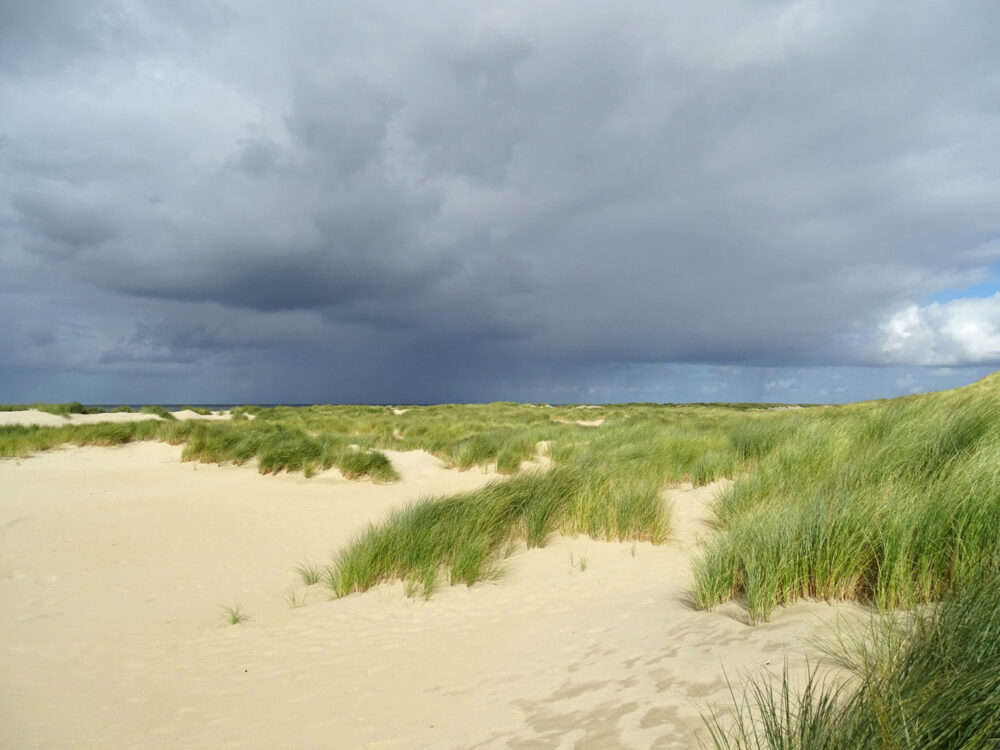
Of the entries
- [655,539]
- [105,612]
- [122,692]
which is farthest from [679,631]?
[105,612]

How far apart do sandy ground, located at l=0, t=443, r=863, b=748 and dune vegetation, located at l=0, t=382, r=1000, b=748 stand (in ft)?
0.87

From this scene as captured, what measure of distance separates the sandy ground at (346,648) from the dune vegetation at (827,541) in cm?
26

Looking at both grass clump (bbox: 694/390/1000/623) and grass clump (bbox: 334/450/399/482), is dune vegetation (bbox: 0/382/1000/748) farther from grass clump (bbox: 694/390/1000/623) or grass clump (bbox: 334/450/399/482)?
grass clump (bbox: 334/450/399/482)

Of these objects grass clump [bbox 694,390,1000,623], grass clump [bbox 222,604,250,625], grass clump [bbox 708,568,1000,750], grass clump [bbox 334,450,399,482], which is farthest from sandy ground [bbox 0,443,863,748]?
grass clump [bbox 334,450,399,482]

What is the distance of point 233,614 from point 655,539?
15.1 feet

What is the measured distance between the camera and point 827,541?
139 inches

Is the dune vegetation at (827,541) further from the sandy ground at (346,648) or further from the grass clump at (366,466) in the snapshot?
the grass clump at (366,466)

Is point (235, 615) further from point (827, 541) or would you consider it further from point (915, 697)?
point (915, 697)

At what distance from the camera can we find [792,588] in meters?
3.47

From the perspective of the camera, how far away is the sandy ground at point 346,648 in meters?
2.84

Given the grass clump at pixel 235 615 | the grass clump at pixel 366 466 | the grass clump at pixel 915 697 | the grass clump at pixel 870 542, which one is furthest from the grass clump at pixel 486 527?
the grass clump at pixel 366 466

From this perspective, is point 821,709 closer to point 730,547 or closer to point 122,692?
point 730,547

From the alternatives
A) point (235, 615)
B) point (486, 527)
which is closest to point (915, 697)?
point (486, 527)

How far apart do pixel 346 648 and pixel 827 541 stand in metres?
3.54
